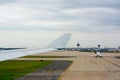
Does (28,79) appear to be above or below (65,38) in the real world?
below

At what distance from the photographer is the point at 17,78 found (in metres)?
22.8

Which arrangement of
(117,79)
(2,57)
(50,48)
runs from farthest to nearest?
(117,79)
(50,48)
(2,57)

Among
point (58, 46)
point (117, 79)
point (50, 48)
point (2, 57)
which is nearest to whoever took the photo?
point (2, 57)

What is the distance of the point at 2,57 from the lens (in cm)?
908

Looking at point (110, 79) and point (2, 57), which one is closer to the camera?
point (2, 57)

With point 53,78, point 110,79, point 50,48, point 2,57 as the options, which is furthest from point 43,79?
point 2,57

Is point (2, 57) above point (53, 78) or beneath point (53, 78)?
above

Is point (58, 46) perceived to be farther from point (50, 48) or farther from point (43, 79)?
point (43, 79)

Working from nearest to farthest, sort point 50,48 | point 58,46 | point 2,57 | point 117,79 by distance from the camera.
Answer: point 2,57
point 58,46
point 50,48
point 117,79

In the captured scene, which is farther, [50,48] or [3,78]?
[3,78]

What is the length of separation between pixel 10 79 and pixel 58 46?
9.13 metres

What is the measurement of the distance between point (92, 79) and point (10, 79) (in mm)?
5479

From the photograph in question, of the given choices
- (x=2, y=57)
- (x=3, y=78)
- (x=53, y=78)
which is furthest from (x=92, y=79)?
(x=2, y=57)

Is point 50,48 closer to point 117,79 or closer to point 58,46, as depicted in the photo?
point 58,46
